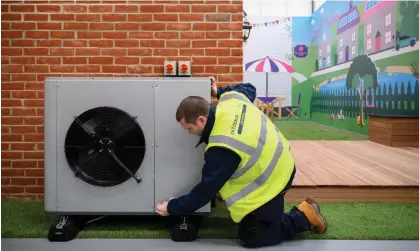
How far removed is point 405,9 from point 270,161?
6174 mm

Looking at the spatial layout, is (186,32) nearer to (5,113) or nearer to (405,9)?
(5,113)

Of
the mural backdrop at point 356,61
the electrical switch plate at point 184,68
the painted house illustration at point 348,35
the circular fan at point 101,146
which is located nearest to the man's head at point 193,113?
the circular fan at point 101,146

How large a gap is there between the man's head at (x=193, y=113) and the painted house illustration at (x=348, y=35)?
775 centimetres

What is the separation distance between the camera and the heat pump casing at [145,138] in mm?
2566

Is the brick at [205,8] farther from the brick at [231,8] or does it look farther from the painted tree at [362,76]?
the painted tree at [362,76]

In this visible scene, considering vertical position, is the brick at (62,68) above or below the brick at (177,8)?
below

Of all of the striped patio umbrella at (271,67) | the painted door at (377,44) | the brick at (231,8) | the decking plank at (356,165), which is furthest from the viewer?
the striped patio umbrella at (271,67)

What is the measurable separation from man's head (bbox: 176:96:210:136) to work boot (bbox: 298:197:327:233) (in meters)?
0.82

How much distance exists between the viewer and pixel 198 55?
132 inches

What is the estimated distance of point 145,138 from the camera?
101 inches

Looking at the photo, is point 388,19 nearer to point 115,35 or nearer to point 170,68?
point 170,68

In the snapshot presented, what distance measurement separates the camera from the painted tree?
27.7 ft

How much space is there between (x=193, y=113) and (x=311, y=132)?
8.09 m

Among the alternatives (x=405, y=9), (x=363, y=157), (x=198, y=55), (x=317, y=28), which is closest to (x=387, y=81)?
(x=405, y=9)
